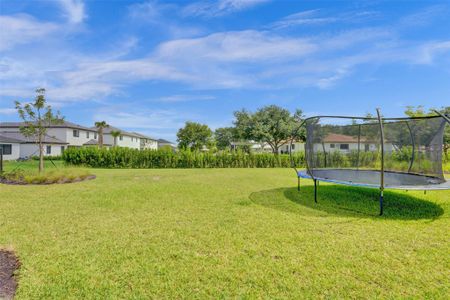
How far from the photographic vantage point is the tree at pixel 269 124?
26.5m

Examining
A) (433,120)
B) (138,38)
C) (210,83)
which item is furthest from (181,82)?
(433,120)

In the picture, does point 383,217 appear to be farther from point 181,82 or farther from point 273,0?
point 181,82

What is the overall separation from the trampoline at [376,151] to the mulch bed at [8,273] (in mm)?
4861

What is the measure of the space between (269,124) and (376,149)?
19.8 meters

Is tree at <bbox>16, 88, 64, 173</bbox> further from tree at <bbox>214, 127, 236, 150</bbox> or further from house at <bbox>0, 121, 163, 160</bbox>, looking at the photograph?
tree at <bbox>214, 127, 236, 150</bbox>

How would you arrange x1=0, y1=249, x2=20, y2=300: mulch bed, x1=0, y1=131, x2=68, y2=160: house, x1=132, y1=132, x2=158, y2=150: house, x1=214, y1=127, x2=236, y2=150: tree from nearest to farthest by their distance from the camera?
x1=0, y1=249, x2=20, y2=300: mulch bed < x1=0, y1=131, x2=68, y2=160: house < x1=132, y1=132, x2=158, y2=150: house < x1=214, y1=127, x2=236, y2=150: tree

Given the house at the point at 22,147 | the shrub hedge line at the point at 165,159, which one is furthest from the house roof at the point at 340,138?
the house at the point at 22,147

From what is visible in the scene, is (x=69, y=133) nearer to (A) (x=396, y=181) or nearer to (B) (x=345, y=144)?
(B) (x=345, y=144)

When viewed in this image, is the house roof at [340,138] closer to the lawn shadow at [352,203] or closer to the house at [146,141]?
the lawn shadow at [352,203]

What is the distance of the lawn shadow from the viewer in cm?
429

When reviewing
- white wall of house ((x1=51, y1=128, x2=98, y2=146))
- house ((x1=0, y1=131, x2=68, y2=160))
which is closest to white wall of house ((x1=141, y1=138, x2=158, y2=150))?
white wall of house ((x1=51, y1=128, x2=98, y2=146))

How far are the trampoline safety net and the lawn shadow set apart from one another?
0.44m

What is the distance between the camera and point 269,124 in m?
26.8

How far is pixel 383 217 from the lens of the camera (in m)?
4.03
